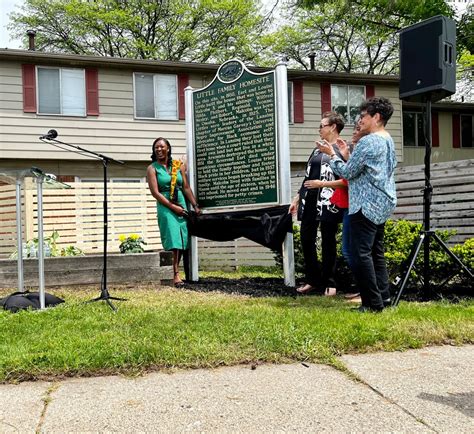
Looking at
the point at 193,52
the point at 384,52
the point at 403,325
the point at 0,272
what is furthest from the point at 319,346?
the point at 384,52

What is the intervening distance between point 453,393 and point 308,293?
141 inches

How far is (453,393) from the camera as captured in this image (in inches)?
120

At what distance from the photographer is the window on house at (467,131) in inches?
867

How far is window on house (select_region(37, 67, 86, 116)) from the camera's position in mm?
15109

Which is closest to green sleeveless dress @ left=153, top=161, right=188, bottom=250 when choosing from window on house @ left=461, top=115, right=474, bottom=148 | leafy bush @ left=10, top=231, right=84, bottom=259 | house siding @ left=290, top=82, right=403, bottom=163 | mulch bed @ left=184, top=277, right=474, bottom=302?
mulch bed @ left=184, top=277, right=474, bottom=302

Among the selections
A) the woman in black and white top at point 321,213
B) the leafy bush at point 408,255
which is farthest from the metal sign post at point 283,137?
the leafy bush at point 408,255

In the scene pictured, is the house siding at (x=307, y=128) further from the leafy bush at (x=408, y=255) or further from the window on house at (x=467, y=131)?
the leafy bush at (x=408, y=255)

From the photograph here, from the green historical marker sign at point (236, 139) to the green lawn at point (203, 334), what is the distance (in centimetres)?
207

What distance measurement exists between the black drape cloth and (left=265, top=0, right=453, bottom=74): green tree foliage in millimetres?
14977

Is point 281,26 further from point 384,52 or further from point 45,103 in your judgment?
point 45,103

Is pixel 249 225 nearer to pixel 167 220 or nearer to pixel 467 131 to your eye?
pixel 167 220

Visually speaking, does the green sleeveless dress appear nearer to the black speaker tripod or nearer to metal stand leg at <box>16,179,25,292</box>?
metal stand leg at <box>16,179,25,292</box>

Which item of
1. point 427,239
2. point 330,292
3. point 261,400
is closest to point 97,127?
point 330,292

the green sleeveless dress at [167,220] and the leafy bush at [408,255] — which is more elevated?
the green sleeveless dress at [167,220]
